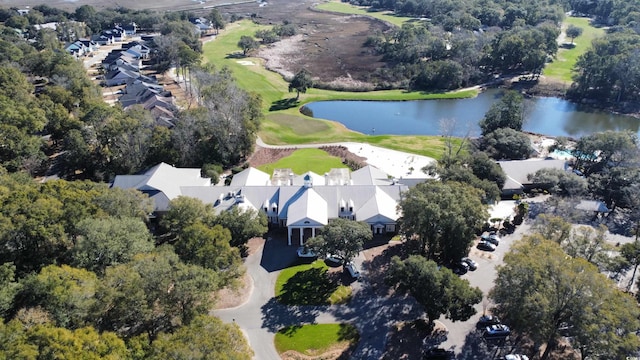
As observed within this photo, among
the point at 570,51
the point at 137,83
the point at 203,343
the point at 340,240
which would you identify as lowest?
the point at 137,83

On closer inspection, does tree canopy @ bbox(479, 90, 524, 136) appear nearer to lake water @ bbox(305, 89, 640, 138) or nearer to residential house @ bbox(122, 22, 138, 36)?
lake water @ bbox(305, 89, 640, 138)

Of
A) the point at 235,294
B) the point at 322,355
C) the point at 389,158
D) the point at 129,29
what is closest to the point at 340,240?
the point at 322,355

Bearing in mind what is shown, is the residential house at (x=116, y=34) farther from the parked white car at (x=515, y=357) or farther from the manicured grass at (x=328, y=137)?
the parked white car at (x=515, y=357)

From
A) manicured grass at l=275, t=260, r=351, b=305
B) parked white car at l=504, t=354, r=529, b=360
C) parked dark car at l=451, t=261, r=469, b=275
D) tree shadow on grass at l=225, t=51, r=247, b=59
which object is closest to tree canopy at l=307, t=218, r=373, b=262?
manicured grass at l=275, t=260, r=351, b=305

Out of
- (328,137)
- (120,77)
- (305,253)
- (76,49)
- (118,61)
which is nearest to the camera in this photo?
(305,253)

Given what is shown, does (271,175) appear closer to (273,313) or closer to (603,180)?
(273,313)

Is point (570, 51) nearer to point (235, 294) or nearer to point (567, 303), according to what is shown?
point (567, 303)
